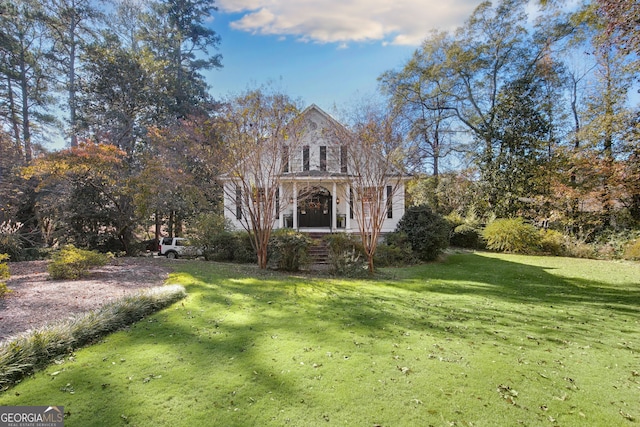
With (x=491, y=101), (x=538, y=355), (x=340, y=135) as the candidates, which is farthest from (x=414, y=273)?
(x=491, y=101)

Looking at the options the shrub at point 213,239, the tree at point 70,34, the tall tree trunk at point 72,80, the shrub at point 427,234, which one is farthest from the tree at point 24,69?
the shrub at point 427,234

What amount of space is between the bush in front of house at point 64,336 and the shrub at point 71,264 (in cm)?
403

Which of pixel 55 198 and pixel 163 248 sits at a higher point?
pixel 55 198

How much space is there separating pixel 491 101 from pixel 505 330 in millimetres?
24227

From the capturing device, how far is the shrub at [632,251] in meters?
13.8

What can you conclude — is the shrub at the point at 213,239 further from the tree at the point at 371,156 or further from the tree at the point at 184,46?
the tree at the point at 184,46

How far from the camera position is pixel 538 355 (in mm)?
4344

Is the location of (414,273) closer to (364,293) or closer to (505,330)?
(364,293)

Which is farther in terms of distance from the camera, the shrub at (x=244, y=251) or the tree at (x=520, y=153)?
the tree at (x=520, y=153)

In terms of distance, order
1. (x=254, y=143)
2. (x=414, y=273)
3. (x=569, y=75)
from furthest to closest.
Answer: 1. (x=569, y=75)
2. (x=414, y=273)
3. (x=254, y=143)

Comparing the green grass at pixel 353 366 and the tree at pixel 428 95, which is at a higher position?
the tree at pixel 428 95

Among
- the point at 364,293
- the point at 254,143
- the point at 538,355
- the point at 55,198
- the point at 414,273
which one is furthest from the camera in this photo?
the point at 55,198

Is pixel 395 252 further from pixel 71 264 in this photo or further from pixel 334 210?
pixel 71 264

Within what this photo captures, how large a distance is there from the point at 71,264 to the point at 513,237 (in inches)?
798
